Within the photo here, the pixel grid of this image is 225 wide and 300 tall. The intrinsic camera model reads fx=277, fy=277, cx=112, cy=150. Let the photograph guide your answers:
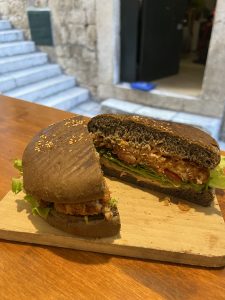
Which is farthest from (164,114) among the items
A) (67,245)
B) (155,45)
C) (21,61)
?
(67,245)

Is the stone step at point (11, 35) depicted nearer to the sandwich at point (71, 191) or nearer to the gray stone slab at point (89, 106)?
the gray stone slab at point (89, 106)

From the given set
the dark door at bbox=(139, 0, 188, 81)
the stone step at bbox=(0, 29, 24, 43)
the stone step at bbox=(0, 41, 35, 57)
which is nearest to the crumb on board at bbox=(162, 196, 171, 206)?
the dark door at bbox=(139, 0, 188, 81)

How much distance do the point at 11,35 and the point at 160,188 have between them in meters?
4.46

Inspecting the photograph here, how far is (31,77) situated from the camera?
168 inches

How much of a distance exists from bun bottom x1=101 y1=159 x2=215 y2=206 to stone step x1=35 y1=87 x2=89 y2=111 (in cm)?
289

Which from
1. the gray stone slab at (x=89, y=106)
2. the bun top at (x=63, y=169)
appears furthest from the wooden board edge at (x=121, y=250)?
the gray stone slab at (x=89, y=106)

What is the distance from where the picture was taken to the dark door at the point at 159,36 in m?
3.68

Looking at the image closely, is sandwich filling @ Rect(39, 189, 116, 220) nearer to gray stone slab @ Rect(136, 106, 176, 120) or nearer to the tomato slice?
the tomato slice

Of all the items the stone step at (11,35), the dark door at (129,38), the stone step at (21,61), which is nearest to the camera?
the dark door at (129,38)

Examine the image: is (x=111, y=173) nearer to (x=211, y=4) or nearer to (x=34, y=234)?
(x=34, y=234)

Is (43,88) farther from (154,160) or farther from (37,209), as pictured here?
(37,209)

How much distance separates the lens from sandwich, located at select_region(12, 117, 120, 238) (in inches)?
34.8

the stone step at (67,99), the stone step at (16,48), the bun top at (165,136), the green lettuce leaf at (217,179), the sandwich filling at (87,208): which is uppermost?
the bun top at (165,136)

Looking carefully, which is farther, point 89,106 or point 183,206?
point 89,106
